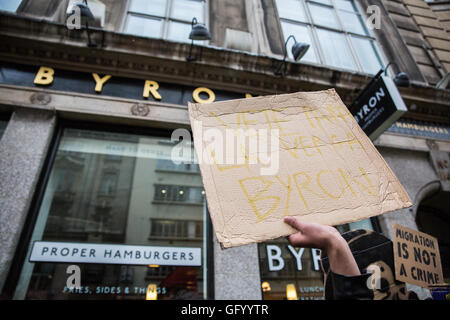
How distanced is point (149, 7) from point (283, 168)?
7498 mm

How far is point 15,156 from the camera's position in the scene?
432 centimetres

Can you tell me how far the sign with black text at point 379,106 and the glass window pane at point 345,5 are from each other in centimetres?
586

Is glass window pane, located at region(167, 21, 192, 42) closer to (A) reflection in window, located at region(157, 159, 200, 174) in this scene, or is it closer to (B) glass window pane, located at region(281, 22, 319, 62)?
(B) glass window pane, located at region(281, 22, 319, 62)

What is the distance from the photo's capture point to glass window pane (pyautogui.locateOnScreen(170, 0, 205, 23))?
7427 millimetres

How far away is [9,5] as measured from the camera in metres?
6.00

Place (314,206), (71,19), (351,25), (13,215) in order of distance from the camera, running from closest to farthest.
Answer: (314,206)
(13,215)
(71,19)
(351,25)

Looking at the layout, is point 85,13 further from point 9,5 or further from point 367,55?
point 367,55

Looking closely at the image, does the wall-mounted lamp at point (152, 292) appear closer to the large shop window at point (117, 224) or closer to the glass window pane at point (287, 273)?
the large shop window at point (117, 224)

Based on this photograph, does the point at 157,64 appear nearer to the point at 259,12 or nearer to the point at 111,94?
the point at 111,94

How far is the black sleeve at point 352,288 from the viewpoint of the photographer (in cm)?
136

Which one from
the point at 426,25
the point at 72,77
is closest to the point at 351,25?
the point at 426,25

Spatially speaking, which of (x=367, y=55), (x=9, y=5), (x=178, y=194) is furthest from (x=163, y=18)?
(x=367, y=55)

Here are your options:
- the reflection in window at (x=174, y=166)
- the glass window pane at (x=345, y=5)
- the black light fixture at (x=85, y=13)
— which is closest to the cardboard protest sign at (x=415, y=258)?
the reflection in window at (x=174, y=166)

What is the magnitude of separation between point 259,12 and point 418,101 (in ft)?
17.0
